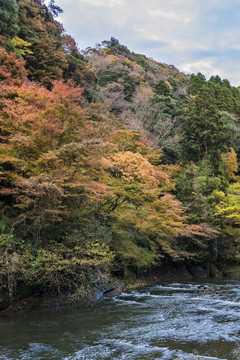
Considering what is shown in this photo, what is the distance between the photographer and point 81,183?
34.4 feet

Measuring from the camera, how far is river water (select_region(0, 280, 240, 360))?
5902 mm

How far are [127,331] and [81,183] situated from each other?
16.4ft

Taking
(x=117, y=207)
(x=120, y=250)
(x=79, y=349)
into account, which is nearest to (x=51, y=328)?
(x=79, y=349)

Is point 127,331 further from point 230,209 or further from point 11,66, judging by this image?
point 230,209

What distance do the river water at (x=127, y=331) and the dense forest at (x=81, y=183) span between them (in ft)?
4.58

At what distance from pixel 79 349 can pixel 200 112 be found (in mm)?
25600

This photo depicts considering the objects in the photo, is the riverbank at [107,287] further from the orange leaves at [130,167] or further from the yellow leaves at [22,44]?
the yellow leaves at [22,44]

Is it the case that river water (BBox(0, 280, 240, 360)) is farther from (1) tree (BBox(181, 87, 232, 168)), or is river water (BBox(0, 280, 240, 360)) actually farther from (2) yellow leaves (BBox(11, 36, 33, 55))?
(2) yellow leaves (BBox(11, 36, 33, 55))

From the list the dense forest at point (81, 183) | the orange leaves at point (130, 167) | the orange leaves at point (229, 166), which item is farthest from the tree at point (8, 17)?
the orange leaves at point (229, 166)

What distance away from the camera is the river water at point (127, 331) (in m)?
5.90

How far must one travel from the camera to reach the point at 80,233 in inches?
454

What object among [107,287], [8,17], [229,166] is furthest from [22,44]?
[229,166]

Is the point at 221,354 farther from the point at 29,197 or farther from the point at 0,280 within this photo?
the point at 29,197

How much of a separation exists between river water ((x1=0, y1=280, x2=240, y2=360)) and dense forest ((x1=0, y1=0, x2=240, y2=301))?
1395 millimetres
